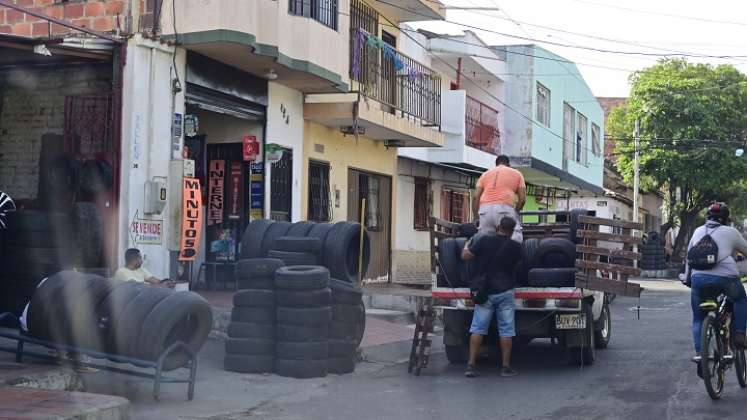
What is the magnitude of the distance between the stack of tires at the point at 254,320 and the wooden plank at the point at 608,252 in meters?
3.39

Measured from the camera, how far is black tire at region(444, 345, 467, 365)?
10.5 m

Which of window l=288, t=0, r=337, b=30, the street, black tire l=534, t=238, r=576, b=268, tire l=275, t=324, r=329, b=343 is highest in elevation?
window l=288, t=0, r=337, b=30

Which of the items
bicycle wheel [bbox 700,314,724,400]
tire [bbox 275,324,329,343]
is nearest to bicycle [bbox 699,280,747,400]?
bicycle wheel [bbox 700,314,724,400]

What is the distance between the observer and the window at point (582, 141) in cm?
3403

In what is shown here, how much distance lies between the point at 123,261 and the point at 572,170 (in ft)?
78.6

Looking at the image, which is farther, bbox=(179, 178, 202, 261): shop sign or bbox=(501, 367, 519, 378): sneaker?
bbox=(179, 178, 202, 261): shop sign

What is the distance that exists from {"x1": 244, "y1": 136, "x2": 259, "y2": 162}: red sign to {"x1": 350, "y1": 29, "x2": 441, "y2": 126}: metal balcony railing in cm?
270

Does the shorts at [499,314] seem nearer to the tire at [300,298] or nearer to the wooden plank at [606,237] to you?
the wooden plank at [606,237]

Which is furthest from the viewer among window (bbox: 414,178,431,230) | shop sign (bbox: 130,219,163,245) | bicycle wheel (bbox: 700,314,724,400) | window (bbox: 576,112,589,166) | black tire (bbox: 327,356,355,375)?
window (bbox: 576,112,589,166)

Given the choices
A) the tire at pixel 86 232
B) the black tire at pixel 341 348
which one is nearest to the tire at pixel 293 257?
the black tire at pixel 341 348

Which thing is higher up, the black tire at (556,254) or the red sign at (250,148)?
the red sign at (250,148)

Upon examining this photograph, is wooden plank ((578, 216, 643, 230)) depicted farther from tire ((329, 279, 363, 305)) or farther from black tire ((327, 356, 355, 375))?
black tire ((327, 356, 355, 375))

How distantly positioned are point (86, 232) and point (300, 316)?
8.29 feet

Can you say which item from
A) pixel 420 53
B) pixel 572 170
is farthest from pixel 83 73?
pixel 572 170
